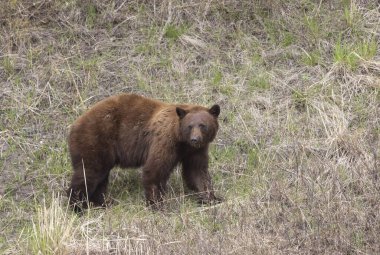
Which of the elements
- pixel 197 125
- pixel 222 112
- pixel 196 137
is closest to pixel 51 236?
pixel 196 137

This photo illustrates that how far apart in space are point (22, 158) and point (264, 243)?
3831 millimetres

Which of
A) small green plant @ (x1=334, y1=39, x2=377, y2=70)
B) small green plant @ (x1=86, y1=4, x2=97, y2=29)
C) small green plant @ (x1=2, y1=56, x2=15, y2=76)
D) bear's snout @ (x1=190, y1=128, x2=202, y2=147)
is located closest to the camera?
bear's snout @ (x1=190, y1=128, x2=202, y2=147)

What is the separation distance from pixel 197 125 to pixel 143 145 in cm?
78

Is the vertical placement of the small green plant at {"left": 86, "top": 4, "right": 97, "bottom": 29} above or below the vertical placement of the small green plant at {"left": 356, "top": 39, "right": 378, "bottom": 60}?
above

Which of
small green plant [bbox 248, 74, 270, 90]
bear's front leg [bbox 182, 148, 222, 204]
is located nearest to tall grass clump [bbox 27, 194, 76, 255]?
Result: bear's front leg [bbox 182, 148, 222, 204]

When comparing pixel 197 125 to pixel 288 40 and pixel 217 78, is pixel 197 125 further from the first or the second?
pixel 288 40

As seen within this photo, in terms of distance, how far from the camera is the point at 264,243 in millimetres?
7766

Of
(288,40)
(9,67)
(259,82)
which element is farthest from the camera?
(288,40)

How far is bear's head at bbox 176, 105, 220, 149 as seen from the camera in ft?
31.0

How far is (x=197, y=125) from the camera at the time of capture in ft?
31.2

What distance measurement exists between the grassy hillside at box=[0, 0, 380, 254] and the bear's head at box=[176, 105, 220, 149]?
0.63m

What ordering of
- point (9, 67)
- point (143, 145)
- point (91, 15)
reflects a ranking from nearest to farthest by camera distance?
point (143, 145) < point (9, 67) < point (91, 15)

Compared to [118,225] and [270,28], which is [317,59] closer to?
[270,28]

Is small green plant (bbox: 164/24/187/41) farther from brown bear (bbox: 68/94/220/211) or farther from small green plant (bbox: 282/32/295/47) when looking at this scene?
brown bear (bbox: 68/94/220/211)
